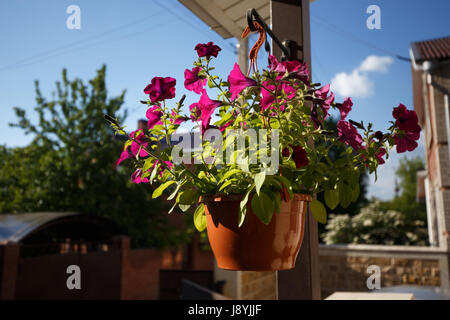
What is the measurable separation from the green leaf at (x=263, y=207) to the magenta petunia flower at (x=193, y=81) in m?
0.33

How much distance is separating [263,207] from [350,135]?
309 millimetres

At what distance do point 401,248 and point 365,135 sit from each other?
5339mm

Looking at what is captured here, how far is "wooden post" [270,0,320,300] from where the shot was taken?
1069 mm

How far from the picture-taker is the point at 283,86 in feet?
2.63

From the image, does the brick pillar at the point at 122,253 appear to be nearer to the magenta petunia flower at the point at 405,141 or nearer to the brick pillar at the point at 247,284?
the brick pillar at the point at 247,284

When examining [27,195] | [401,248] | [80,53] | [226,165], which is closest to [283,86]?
[226,165]

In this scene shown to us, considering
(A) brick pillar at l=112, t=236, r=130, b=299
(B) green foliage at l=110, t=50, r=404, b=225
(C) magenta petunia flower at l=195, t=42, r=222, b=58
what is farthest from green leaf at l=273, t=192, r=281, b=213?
(A) brick pillar at l=112, t=236, r=130, b=299

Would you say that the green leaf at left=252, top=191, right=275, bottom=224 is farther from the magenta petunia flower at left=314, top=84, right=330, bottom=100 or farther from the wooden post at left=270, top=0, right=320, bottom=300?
the wooden post at left=270, top=0, right=320, bottom=300

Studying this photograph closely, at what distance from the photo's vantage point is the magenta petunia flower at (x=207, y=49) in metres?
0.83

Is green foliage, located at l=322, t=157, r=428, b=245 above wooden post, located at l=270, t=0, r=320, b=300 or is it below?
below

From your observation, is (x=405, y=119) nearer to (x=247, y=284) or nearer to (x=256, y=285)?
(x=247, y=284)

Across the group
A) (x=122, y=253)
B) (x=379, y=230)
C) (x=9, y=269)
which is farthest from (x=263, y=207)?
(x=379, y=230)

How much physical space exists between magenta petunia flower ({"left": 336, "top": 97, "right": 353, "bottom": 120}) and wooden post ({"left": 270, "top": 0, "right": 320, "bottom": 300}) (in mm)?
384
